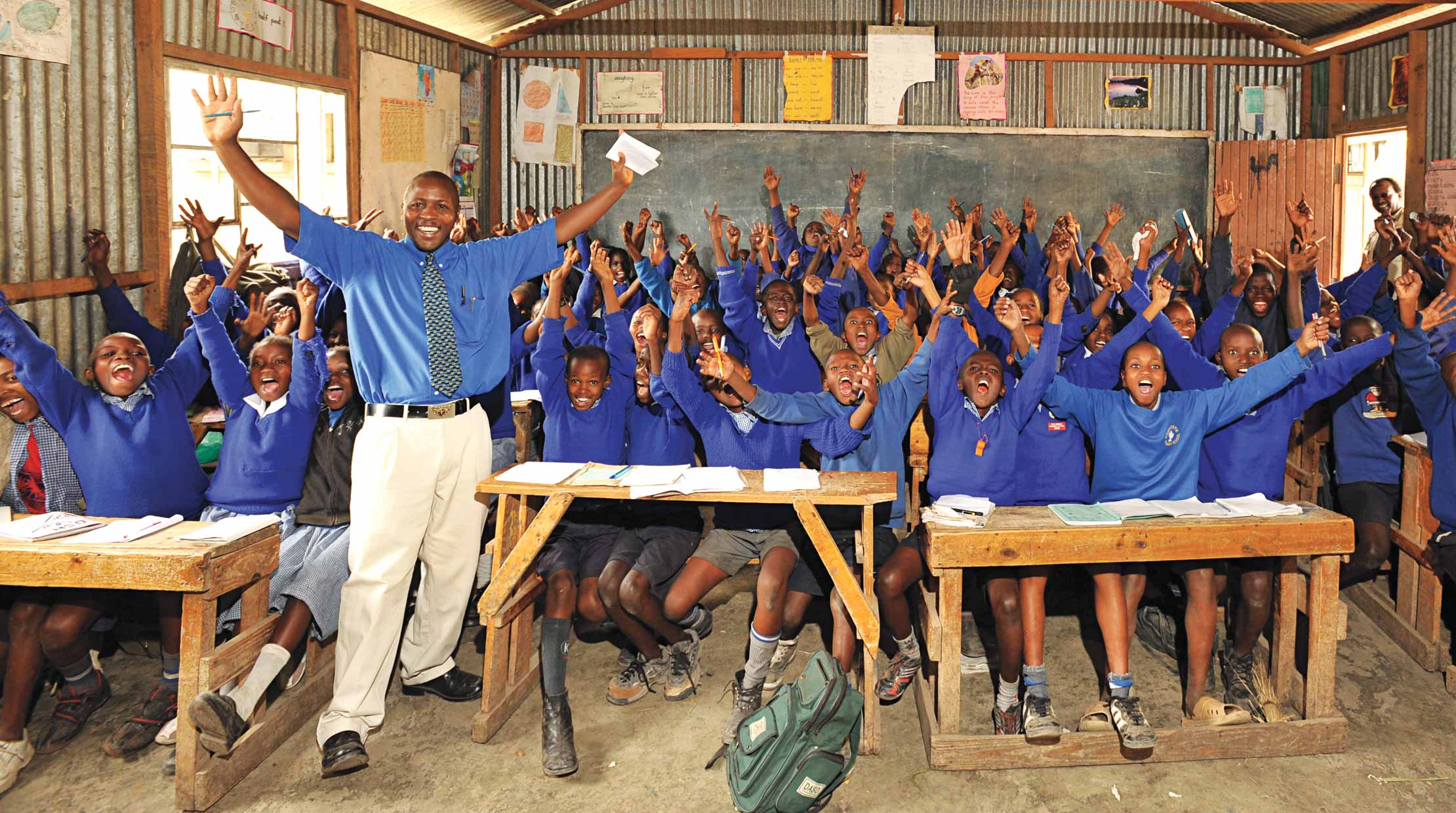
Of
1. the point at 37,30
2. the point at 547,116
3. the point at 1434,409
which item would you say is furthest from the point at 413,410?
the point at 547,116

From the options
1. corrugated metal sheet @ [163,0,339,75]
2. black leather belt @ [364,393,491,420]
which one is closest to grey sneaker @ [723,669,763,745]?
black leather belt @ [364,393,491,420]

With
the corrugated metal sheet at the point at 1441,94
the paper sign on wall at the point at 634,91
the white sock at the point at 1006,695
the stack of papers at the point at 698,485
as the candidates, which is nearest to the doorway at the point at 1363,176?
the corrugated metal sheet at the point at 1441,94

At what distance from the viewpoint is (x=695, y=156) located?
29.1 feet

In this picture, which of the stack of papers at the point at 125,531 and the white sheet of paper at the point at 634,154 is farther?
the white sheet of paper at the point at 634,154

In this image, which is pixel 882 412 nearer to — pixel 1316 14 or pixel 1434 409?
pixel 1434 409

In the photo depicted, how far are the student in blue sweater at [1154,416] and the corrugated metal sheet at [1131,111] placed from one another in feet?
17.9

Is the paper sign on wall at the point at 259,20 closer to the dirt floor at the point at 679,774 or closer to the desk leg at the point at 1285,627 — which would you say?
the dirt floor at the point at 679,774

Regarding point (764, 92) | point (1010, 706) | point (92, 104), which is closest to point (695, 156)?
point (764, 92)

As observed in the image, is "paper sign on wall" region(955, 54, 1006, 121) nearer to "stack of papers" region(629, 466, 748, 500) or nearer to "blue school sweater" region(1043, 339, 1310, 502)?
"blue school sweater" region(1043, 339, 1310, 502)

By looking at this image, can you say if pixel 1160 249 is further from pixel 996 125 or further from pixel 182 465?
pixel 182 465

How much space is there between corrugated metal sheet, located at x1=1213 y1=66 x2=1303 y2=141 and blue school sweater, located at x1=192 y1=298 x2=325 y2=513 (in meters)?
7.81

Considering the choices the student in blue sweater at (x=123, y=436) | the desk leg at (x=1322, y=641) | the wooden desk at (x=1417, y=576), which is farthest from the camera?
the wooden desk at (x=1417, y=576)

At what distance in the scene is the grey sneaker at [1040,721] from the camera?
3355 mm

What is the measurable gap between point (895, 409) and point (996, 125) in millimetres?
5591
